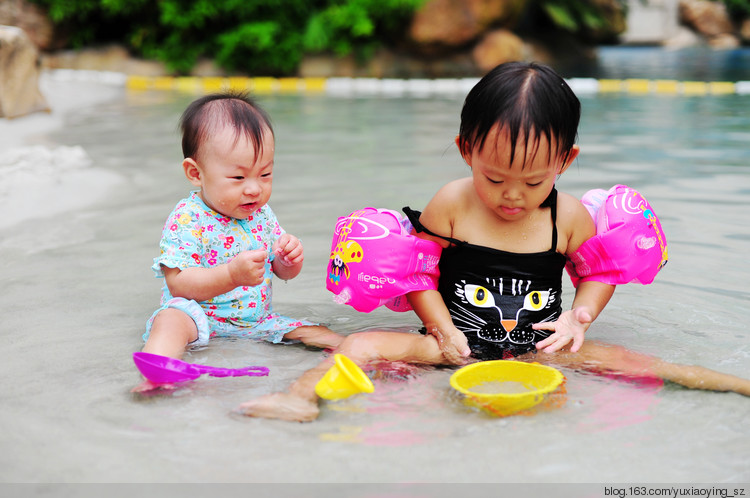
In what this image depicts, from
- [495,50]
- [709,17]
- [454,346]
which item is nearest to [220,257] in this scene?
[454,346]

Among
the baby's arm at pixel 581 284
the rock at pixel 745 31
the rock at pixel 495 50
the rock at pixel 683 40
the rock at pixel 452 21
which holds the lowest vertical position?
the baby's arm at pixel 581 284

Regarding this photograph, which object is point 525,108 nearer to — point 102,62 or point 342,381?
point 342,381

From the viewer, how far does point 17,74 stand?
7.07 metres

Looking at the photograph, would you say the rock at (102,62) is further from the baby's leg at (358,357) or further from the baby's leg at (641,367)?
the baby's leg at (641,367)

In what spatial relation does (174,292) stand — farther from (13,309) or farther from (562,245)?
(562,245)

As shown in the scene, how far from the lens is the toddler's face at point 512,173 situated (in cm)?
227

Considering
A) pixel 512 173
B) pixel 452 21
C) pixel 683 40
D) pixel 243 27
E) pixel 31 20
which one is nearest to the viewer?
pixel 512 173

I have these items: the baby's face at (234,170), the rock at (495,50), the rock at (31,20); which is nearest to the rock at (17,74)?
the baby's face at (234,170)

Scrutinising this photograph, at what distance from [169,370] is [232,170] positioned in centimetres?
72

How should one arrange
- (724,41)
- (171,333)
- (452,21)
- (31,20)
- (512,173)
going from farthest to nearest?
(724,41) → (452,21) → (31,20) → (171,333) → (512,173)

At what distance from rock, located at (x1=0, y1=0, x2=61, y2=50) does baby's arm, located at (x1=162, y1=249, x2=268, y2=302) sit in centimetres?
1200

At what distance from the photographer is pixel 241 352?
2535 mm

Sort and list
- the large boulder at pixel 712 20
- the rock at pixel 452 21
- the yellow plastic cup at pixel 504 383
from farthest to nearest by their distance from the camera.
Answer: the large boulder at pixel 712 20
the rock at pixel 452 21
the yellow plastic cup at pixel 504 383

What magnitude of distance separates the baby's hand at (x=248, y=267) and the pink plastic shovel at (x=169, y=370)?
0.97 feet
